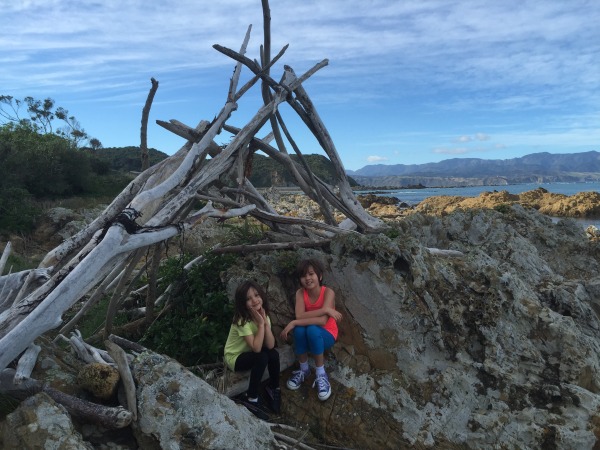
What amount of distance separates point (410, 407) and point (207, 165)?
3.58m

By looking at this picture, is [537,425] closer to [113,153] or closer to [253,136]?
[253,136]

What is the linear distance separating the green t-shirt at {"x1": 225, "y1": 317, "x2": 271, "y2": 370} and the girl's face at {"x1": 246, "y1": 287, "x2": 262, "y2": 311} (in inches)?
6.1

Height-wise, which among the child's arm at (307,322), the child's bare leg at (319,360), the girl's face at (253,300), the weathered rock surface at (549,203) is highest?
the girl's face at (253,300)

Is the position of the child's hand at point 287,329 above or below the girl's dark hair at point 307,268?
below

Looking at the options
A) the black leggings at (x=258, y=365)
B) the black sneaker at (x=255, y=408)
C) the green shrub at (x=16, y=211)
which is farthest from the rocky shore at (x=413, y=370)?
the green shrub at (x=16, y=211)

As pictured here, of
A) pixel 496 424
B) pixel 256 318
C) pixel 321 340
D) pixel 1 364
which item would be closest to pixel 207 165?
pixel 256 318

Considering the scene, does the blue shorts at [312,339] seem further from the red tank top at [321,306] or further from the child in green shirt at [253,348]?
the child in green shirt at [253,348]

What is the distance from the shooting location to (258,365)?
4.51 m

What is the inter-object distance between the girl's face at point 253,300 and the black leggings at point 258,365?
0.42 meters

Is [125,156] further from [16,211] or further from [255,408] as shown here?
[255,408]

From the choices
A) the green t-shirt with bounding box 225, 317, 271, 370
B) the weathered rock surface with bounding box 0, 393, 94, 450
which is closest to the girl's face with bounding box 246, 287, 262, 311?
the green t-shirt with bounding box 225, 317, 271, 370

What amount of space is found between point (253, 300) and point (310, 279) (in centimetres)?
63

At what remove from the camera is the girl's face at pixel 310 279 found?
15.9ft

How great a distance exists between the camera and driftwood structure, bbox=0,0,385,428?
149 inches
